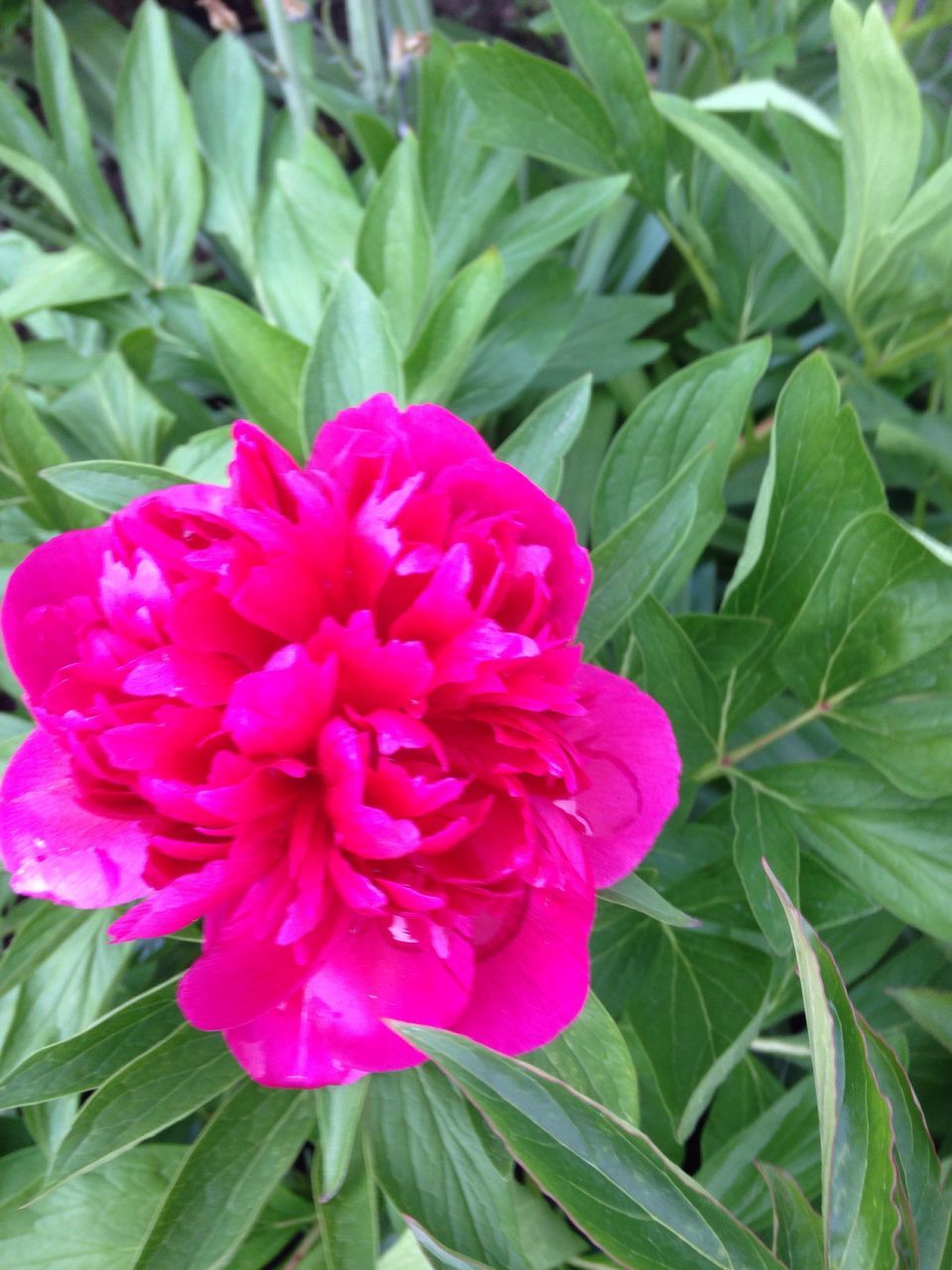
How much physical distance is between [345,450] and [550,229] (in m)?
0.43

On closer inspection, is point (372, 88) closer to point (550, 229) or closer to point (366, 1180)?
point (550, 229)

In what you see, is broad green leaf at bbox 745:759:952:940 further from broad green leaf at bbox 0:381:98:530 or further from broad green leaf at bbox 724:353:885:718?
broad green leaf at bbox 0:381:98:530

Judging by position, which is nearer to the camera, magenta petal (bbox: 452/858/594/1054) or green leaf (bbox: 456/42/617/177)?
magenta petal (bbox: 452/858/594/1054)

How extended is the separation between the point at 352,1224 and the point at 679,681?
11.9 inches

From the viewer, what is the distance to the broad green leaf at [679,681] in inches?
20.4

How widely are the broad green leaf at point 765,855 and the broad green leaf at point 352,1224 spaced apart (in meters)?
0.22

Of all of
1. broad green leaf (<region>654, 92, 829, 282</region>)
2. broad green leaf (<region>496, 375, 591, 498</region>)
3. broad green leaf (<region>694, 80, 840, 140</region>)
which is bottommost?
broad green leaf (<region>496, 375, 591, 498</region>)

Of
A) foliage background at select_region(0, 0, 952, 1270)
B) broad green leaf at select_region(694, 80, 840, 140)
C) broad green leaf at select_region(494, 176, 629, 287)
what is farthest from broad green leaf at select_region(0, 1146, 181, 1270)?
broad green leaf at select_region(694, 80, 840, 140)

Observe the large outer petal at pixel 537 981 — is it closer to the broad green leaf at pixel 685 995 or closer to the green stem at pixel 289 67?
the broad green leaf at pixel 685 995

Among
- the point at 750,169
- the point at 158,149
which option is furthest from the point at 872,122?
the point at 158,149

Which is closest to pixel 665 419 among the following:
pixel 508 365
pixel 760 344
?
pixel 760 344

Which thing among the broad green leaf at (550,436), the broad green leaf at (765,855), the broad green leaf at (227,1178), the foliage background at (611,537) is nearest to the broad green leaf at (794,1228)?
the foliage background at (611,537)

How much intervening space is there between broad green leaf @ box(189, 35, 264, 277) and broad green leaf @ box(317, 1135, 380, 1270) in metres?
0.68

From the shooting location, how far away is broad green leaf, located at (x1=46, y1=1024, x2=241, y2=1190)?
0.42 metres
